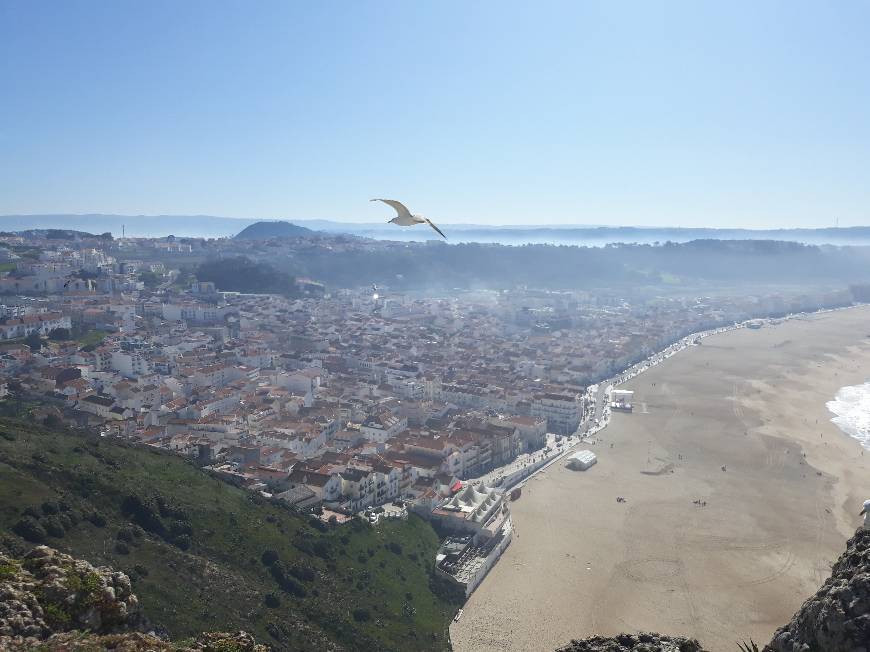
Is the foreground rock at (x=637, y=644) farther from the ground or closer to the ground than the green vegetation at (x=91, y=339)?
farther from the ground

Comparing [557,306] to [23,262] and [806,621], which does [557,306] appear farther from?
[806,621]

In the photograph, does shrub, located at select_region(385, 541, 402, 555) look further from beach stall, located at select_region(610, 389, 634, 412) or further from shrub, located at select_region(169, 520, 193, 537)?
beach stall, located at select_region(610, 389, 634, 412)

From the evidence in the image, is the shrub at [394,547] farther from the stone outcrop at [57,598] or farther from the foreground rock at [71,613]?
the stone outcrop at [57,598]

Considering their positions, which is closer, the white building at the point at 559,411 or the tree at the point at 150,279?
the white building at the point at 559,411

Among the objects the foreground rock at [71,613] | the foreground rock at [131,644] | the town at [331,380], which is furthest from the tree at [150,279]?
the foreground rock at [131,644]

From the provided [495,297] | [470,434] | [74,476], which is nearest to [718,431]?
[470,434]

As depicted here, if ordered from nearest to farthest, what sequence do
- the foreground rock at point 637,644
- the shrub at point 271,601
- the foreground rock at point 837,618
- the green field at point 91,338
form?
the foreground rock at point 837,618 → the foreground rock at point 637,644 → the shrub at point 271,601 → the green field at point 91,338
